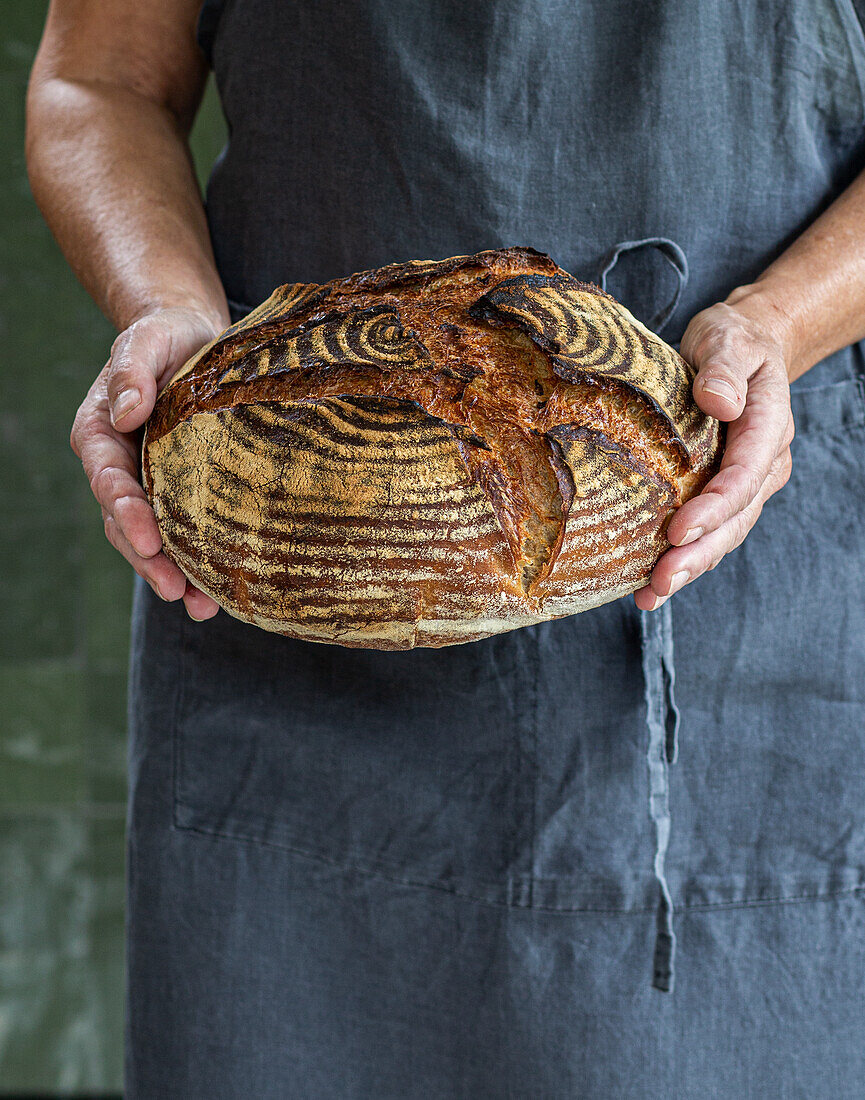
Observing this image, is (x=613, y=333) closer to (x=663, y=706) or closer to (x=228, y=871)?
(x=663, y=706)

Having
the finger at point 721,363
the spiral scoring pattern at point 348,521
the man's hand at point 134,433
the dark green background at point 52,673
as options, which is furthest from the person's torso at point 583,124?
the dark green background at point 52,673

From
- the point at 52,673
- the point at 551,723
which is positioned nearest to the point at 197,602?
the point at 551,723

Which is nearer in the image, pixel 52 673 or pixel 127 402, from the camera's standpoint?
pixel 127 402

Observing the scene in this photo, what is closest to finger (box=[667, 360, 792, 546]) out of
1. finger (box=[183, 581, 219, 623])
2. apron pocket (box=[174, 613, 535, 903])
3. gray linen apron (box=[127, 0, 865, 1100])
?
gray linen apron (box=[127, 0, 865, 1100])

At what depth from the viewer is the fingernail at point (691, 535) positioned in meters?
0.79

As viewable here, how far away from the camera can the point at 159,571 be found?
88 cm

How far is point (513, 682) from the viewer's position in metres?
1.06

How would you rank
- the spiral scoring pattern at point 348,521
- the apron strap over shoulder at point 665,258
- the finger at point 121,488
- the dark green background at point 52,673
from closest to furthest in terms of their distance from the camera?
1. the spiral scoring pattern at point 348,521
2. the finger at point 121,488
3. the apron strap over shoulder at point 665,258
4. the dark green background at point 52,673

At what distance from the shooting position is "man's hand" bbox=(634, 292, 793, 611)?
0.80m

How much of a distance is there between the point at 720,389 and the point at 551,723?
0.45 meters

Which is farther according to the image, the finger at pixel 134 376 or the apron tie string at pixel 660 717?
the apron tie string at pixel 660 717

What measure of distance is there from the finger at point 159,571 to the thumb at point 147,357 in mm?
114

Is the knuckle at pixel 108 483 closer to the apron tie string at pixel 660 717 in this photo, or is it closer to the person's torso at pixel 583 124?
the person's torso at pixel 583 124

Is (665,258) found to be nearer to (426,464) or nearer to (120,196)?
(426,464)
